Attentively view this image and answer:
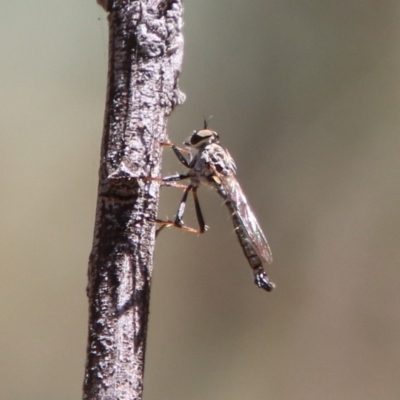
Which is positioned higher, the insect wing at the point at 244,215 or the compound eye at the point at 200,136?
the compound eye at the point at 200,136

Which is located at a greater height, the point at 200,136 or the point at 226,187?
the point at 200,136

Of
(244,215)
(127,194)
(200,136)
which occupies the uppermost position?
(200,136)

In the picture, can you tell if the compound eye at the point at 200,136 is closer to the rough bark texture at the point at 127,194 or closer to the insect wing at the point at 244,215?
the insect wing at the point at 244,215

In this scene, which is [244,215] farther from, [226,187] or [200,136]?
[200,136]

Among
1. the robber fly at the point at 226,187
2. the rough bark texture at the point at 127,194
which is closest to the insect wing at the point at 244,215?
the robber fly at the point at 226,187

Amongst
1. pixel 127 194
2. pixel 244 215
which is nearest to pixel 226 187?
pixel 244 215

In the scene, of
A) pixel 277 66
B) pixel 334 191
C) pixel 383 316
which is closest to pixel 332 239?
pixel 334 191
